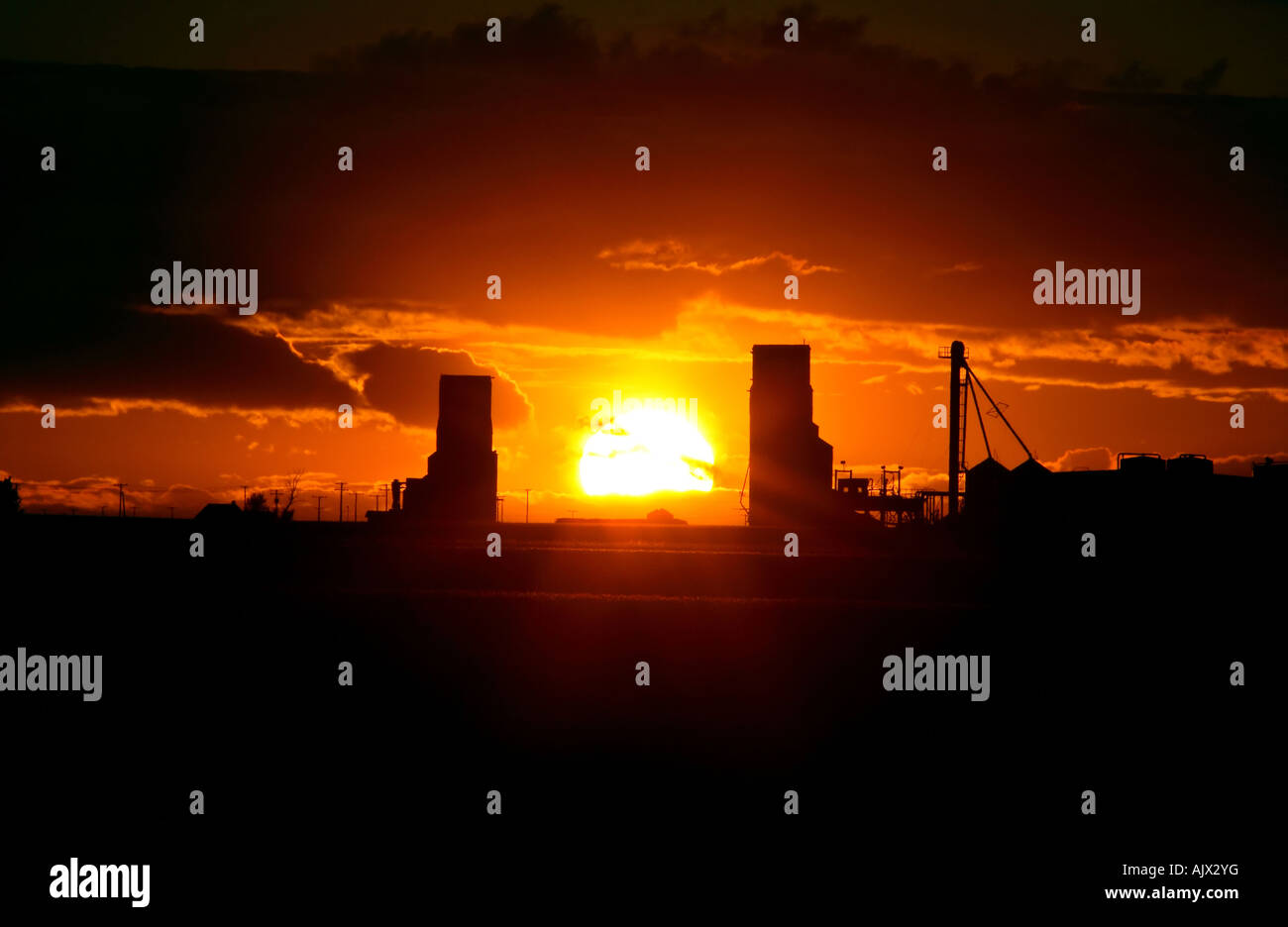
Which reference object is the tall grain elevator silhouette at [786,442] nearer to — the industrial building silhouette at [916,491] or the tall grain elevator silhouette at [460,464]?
the industrial building silhouette at [916,491]

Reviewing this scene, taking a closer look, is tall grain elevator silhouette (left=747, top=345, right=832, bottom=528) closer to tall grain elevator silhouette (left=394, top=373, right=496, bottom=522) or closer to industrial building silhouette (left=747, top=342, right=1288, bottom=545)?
industrial building silhouette (left=747, top=342, right=1288, bottom=545)

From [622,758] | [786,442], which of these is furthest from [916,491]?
[622,758]

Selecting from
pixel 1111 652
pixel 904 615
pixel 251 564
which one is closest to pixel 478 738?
pixel 1111 652

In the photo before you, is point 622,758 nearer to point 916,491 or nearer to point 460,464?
point 916,491

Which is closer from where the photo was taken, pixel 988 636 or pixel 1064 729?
pixel 1064 729

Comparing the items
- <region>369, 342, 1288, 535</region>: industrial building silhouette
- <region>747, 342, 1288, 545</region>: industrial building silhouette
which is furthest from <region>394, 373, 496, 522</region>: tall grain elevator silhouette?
<region>747, 342, 1288, 545</region>: industrial building silhouette
